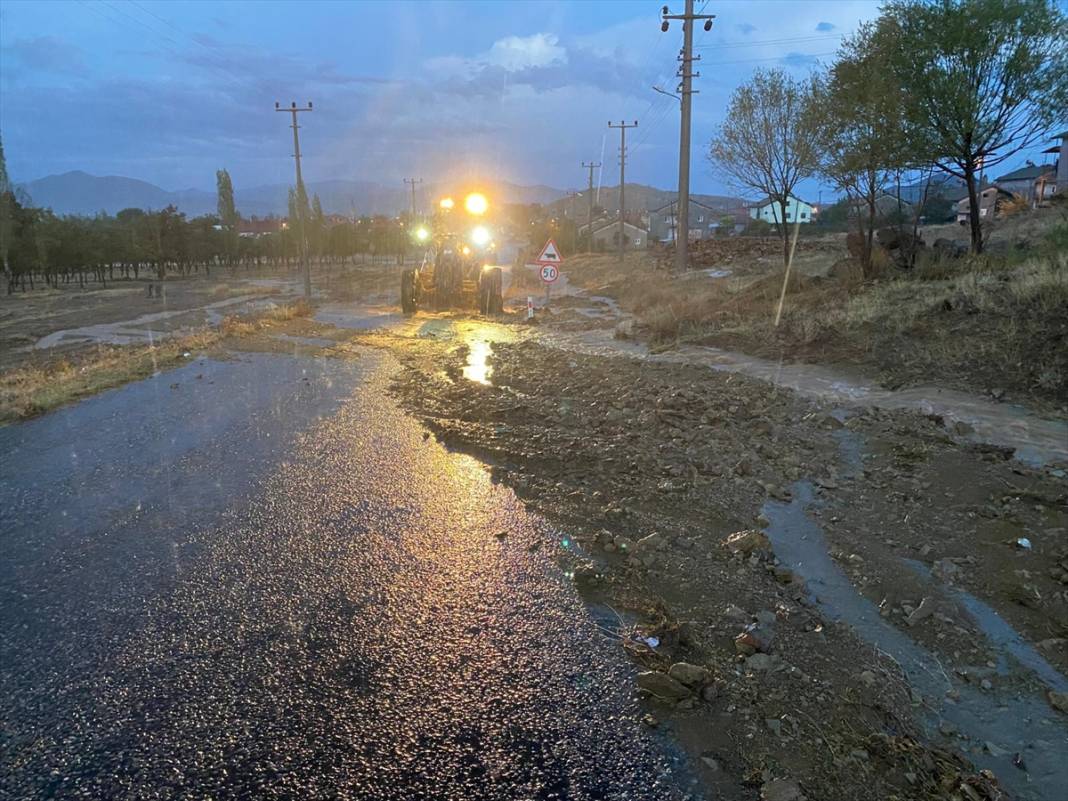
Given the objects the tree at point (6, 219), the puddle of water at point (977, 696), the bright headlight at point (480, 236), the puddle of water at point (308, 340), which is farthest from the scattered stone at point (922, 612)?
the tree at point (6, 219)

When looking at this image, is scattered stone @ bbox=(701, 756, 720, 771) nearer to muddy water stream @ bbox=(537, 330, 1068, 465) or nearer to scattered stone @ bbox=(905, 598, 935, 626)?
scattered stone @ bbox=(905, 598, 935, 626)

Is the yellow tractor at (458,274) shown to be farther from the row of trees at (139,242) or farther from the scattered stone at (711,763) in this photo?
the row of trees at (139,242)

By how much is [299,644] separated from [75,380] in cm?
1044

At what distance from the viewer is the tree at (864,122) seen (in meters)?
15.4

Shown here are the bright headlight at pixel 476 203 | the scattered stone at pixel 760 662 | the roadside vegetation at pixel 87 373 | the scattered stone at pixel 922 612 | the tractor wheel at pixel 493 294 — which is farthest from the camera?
the bright headlight at pixel 476 203

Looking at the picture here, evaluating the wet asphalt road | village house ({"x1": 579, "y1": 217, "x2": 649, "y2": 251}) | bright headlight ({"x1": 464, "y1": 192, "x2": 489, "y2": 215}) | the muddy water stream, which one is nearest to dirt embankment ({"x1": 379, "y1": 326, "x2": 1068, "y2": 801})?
the wet asphalt road

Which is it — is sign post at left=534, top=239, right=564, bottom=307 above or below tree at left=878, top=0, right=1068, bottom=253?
below

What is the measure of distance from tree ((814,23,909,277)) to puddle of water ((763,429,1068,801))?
14001 millimetres

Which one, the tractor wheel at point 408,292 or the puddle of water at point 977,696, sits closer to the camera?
the puddle of water at point 977,696

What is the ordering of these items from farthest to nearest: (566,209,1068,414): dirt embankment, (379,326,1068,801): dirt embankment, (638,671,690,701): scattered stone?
(566,209,1068,414): dirt embankment, (638,671,690,701): scattered stone, (379,326,1068,801): dirt embankment

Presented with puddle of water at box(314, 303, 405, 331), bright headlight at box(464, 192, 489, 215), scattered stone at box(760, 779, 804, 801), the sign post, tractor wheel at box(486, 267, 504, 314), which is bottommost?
scattered stone at box(760, 779, 804, 801)

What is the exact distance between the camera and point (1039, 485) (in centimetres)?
560

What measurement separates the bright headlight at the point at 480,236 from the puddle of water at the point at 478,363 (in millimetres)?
8729

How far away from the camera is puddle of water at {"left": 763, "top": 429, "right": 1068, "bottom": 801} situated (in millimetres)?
2736
